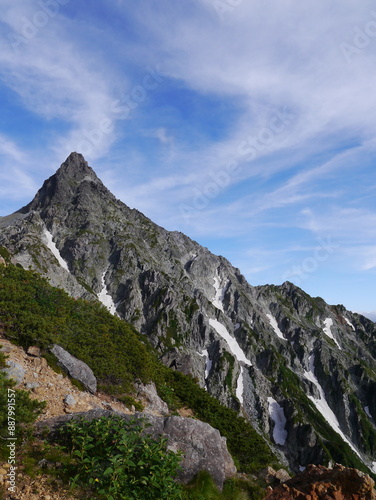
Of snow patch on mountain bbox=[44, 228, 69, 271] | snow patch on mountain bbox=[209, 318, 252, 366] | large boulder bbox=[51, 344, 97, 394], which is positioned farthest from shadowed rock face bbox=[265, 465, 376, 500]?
snow patch on mountain bbox=[209, 318, 252, 366]

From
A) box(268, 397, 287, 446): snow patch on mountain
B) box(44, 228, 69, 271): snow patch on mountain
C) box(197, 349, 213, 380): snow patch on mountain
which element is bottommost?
box(268, 397, 287, 446): snow patch on mountain

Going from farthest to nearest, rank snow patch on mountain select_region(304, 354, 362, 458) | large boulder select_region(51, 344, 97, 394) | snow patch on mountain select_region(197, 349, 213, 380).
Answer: snow patch on mountain select_region(304, 354, 362, 458)
snow patch on mountain select_region(197, 349, 213, 380)
large boulder select_region(51, 344, 97, 394)

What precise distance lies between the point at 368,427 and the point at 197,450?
187437 mm

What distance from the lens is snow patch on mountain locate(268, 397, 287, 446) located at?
398ft

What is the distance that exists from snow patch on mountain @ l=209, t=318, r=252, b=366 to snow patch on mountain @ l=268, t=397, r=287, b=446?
25.7 m

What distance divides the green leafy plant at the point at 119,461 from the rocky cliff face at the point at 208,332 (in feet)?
253

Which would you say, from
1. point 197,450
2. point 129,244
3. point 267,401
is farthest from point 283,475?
point 129,244

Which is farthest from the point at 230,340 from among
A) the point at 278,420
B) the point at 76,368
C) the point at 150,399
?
the point at 76,368

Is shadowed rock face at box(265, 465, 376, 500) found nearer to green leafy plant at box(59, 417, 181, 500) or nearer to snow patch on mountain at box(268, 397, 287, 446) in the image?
green leafy plant at box(59, 417, 181, 500)

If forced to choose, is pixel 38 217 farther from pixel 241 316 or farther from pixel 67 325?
pixel 67 325

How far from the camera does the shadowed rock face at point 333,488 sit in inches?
401

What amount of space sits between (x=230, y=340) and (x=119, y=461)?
164057mm

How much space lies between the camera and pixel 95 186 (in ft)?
655

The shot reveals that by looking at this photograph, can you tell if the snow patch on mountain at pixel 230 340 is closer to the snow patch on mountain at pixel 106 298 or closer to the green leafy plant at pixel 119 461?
the snow patch on mountain at pixel 106 298
